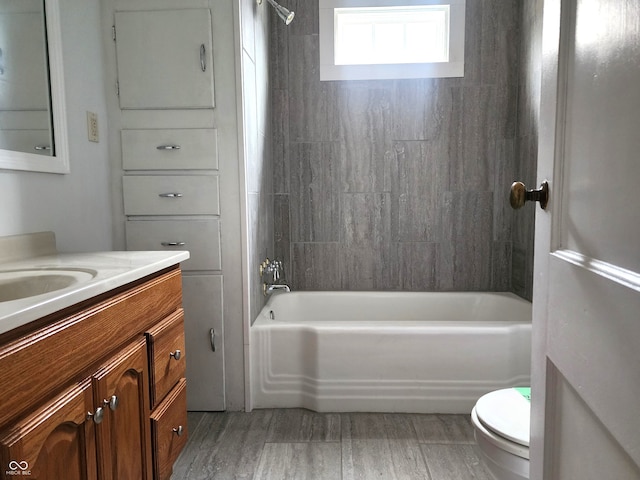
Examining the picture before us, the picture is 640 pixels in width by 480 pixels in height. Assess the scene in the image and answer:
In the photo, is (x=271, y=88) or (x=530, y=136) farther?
(x=271, y=88)

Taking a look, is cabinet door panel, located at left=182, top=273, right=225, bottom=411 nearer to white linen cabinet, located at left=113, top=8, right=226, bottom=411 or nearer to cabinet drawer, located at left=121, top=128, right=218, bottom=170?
white linen cabinet, located at left=113, top=8, right=226, bottom=411

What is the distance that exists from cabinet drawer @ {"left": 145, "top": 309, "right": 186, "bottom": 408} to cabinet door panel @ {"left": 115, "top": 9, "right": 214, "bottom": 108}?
41.9 inches

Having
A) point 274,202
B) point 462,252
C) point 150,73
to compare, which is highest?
point 150,73

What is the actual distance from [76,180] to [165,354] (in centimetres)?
89

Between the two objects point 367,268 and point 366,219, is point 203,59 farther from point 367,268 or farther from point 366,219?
point 367,268

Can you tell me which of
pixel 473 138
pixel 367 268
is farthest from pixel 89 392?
pixel 473 138

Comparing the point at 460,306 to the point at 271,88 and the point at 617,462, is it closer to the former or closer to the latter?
the point at 271,88

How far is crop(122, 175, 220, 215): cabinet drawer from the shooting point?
6.86 ft

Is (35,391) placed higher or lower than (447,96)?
lower

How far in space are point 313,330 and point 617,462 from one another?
177cm

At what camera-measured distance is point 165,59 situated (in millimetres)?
2029

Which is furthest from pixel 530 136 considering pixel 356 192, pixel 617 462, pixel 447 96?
pixel 617 462

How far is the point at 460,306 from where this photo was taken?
2859 mm

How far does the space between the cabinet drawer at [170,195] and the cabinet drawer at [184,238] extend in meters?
0.05
